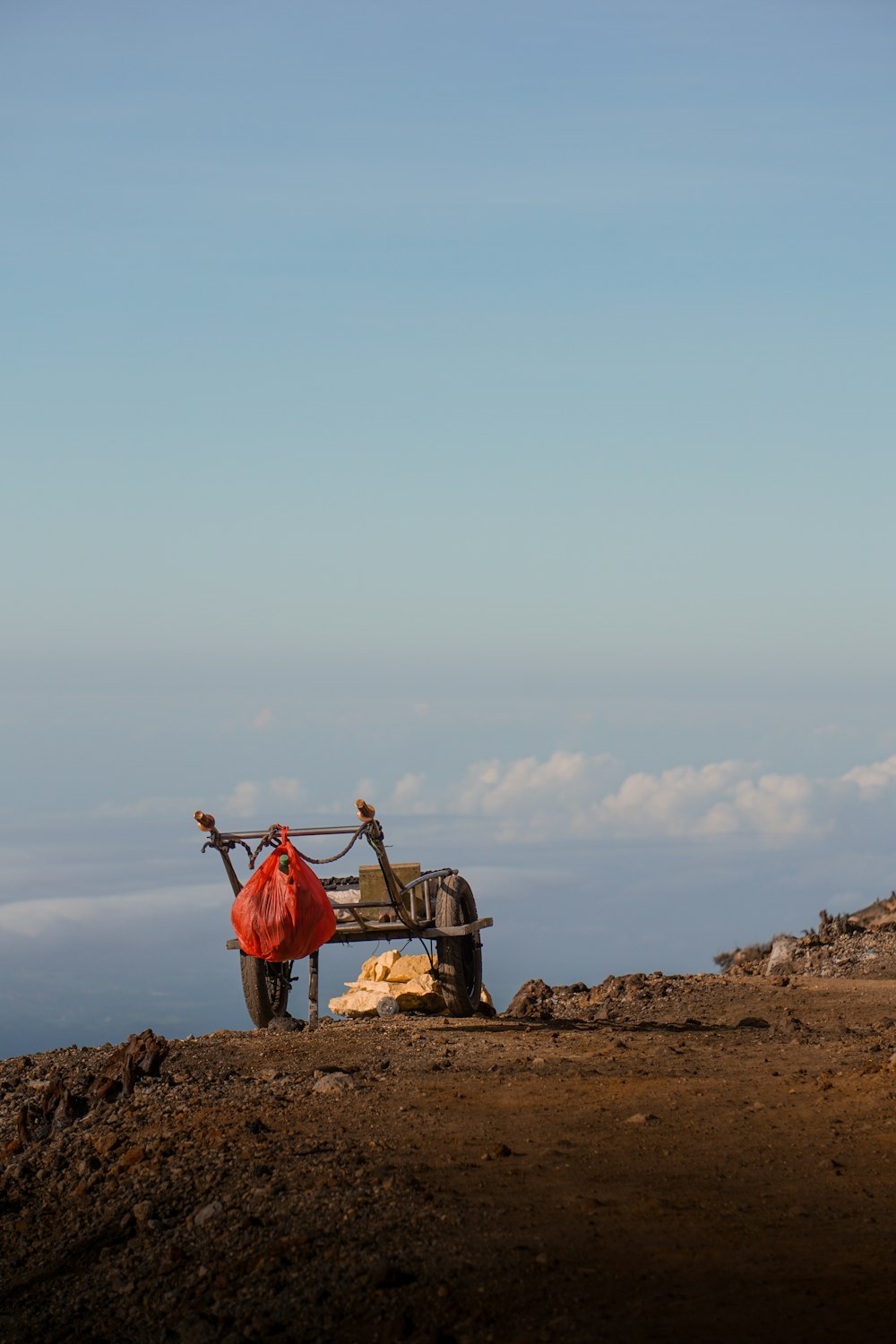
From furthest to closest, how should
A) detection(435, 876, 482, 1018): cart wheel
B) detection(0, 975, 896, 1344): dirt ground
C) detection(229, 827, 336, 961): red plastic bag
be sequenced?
detection(435, 876, 482, 1018): cart wheel
detection(229, 827, 336, 961): red plastic bag
detection(0, 975, 896, 1344): dirt ground

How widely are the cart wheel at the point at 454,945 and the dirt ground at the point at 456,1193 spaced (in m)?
1.79

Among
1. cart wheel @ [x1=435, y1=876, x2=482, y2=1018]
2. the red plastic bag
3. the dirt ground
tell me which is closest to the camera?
the dirt ground

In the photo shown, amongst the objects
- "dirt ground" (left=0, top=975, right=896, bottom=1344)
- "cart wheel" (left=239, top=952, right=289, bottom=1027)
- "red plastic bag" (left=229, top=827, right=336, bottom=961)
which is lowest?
"dirt ground" (left=0, top=975, right=896, bottom=1344)

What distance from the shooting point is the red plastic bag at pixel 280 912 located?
37.0ft

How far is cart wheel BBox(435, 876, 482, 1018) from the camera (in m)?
12.8

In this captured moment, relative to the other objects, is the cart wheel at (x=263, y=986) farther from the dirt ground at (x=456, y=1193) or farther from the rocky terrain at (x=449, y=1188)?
the dirt ground at (x=456, y=1193)

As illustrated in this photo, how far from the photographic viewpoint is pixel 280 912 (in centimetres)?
1127

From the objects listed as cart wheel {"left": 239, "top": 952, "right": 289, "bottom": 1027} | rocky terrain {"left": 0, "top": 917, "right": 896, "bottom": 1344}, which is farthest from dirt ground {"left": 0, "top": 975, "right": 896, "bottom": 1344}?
cart wheel {"left": 239, "top": 952, "right": 289, "bottom": 1027}

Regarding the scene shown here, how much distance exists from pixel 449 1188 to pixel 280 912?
476 centimetres

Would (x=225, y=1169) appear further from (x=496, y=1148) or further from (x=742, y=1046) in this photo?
(x=742, y=1046)

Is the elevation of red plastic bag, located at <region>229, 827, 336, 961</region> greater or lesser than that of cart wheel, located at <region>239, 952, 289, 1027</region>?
greater

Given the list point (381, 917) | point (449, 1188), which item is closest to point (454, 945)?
point (381, 917)

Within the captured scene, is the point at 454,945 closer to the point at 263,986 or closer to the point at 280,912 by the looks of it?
the point at 263,986

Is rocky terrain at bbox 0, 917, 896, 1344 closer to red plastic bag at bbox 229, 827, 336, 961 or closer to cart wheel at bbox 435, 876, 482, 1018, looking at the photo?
red plastic bag at bbox 229, 827, 336, 961
